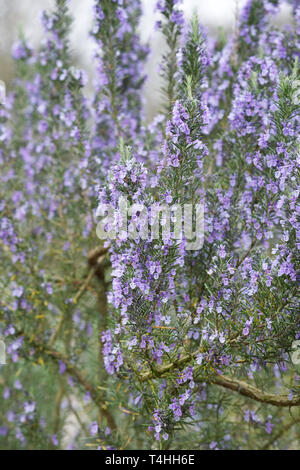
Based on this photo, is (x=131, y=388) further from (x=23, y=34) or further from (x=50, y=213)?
(x=23, y=34)

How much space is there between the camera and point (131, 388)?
1.40 meters

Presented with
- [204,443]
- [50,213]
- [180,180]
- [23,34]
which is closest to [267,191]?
[180,180]

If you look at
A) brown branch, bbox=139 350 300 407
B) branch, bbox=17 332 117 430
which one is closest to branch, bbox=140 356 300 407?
brown branch, bbox=139 350 300 407

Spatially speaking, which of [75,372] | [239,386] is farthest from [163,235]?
[75,372]

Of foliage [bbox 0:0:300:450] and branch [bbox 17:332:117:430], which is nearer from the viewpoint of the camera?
foliage [bbox 0:0:300:450]

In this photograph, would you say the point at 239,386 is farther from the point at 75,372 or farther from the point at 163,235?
the point at 75,372

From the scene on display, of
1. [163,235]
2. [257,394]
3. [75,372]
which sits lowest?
[257,394]

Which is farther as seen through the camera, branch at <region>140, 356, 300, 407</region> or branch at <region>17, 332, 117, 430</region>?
branch at <region>17, 332, 117, 430</region>

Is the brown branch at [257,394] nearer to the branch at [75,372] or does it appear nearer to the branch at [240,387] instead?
the branch at [240,387]

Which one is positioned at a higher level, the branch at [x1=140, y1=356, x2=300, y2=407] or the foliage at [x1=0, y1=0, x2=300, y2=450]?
the foliage at [x1=0, y1=0, x2=300, y2=450]

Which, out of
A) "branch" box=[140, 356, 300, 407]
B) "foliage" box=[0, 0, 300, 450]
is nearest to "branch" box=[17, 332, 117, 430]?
"foliage" box=[0, 0, 300, 450]

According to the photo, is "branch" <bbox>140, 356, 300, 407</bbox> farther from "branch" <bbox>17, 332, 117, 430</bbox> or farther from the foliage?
"branch" <bbox>17, 332, 117, 430</bbox>

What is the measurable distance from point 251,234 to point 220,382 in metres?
0.46

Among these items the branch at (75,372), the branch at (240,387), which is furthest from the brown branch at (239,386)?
the branch at (75,372)
